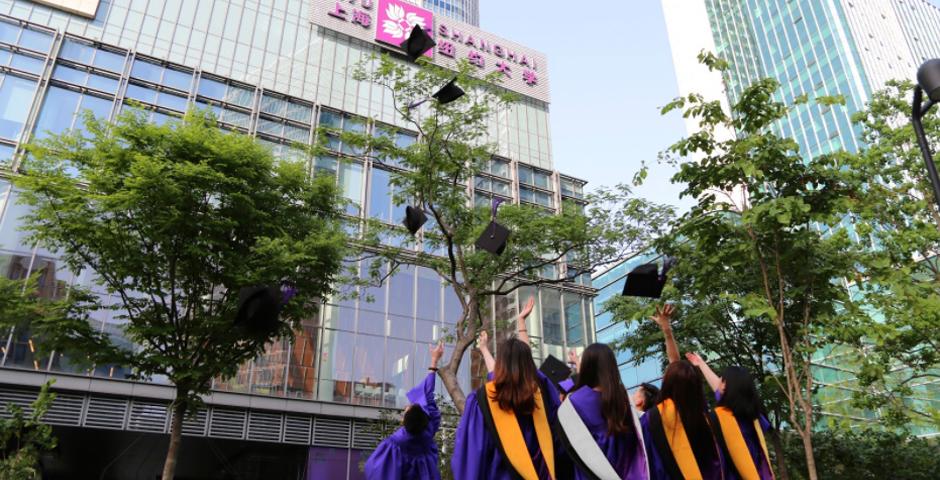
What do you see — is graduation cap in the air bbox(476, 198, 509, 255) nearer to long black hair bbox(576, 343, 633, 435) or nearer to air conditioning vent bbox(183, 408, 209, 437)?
long black hair bbox(576, 343, 633, 435)

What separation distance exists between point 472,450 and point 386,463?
0.87 metres

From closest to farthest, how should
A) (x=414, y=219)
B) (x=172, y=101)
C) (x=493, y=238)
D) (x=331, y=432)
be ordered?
(x=493, y=238) → (x=414, y=219) → (x=331, y=432) → (x=172, y=101)

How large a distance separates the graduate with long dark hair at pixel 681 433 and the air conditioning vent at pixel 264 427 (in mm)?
11950

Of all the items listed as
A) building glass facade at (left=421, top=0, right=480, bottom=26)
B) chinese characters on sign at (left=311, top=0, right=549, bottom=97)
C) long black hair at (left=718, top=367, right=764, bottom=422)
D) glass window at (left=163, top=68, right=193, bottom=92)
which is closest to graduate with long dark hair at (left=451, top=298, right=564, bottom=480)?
long black hair at (left=718, top=367, right=764, bottom=422)

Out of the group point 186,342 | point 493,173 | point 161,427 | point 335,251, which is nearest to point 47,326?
point 186,342

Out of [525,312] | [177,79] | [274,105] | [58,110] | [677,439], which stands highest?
[177,79]

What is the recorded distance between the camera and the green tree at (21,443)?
7.88 metres

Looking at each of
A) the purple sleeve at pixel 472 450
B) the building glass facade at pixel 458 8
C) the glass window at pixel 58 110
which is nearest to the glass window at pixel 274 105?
the glass window at pixel 58 110

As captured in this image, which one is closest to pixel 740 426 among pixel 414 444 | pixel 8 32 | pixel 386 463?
pixel 414 444

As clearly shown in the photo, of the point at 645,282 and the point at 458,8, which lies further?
the point at 458,8

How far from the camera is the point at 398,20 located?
71.3 ft

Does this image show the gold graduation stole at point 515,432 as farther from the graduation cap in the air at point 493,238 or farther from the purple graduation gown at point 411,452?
the graduation cap in the air at point 493,238

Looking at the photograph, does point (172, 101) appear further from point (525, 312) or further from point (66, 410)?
point (525, 312)

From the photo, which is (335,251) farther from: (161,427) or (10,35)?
(10,35)
